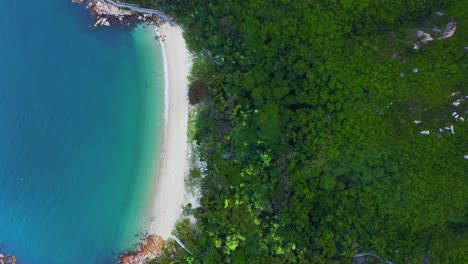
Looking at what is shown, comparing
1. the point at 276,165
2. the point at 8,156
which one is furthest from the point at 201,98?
the point at 8,156

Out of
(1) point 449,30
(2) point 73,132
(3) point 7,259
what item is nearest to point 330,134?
(1) point 449,30

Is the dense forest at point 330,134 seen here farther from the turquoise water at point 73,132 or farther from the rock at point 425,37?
the turquoise water at point 73,132

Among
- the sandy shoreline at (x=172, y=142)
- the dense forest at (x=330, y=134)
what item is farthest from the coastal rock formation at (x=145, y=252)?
the dense forest at (x=330, y=134)

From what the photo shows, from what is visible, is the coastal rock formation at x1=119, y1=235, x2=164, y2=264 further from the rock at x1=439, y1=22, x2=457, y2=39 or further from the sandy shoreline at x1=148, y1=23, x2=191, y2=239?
the rock at x1=439, y1=22, x2=457, y2=39

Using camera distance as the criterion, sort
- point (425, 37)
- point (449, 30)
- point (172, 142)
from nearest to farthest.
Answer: point (449, 30), point (425, 37), point (172, 142)

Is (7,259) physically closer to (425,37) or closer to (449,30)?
(425,37)

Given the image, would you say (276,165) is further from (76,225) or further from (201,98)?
(76,225)
